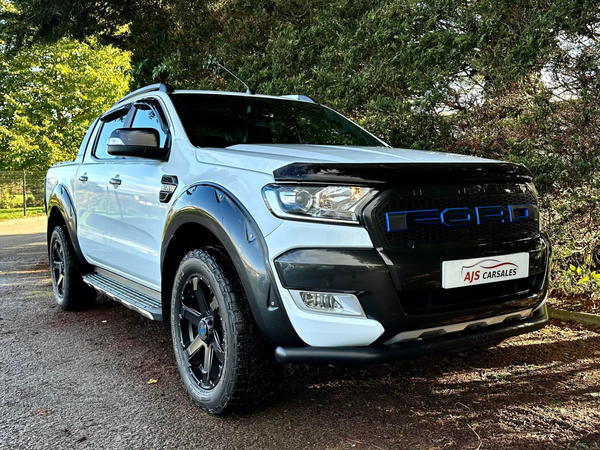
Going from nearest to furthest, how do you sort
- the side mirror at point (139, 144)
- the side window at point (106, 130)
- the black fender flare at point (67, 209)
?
the side mirror at point (139, 144) → the side window at point (106, 130) → the black fender flare at point (67, 209)

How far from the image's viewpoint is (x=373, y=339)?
2277 millimetres

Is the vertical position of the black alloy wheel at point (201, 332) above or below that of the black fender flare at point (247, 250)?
below

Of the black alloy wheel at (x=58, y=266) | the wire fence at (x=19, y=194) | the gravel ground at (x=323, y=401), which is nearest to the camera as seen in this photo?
the gravel ground at (x=323, y=401)

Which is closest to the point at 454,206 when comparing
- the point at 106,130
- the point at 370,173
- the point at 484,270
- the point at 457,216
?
the point at 457,216

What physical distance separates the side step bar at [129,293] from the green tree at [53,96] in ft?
71.1

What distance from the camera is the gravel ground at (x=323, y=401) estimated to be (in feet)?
8.25

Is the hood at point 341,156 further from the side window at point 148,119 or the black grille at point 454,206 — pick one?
the side window at point 148,119

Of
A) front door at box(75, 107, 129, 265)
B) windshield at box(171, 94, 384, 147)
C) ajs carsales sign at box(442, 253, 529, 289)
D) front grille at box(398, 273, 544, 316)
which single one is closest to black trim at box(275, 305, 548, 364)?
front grille at box(398, 273, 544, 316)

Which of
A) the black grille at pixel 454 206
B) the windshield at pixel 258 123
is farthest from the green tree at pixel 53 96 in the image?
the black grille at pixel 454 206

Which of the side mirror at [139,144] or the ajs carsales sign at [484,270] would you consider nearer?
the ajs carsales sign at [484,270]

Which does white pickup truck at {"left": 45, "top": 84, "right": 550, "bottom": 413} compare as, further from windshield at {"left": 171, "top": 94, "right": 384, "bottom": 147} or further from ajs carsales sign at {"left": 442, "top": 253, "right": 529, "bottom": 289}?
windshield at {"left": 171, "top": 94, "right": 384, "bottom": 147}

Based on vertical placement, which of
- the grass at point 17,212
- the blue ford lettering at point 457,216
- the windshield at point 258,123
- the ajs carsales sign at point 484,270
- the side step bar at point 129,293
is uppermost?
the windshield at point 258,123

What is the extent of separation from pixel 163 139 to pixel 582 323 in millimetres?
3502

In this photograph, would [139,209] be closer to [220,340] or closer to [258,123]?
[258,123]
